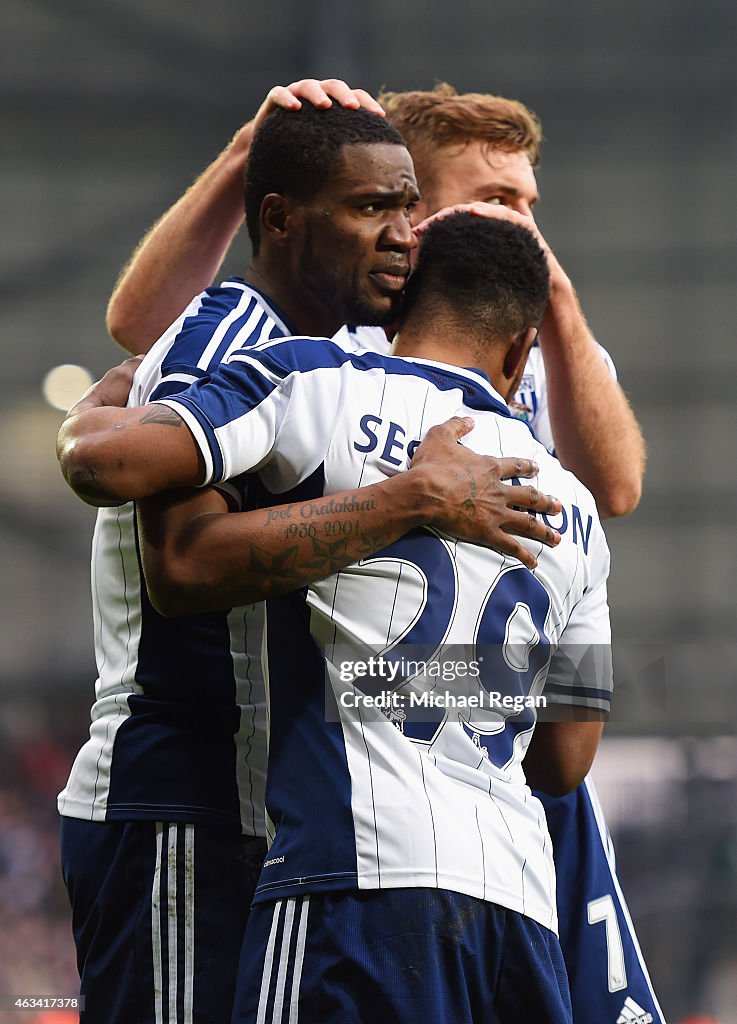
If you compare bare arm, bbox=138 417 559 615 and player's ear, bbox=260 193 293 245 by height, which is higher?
player's ear, bbox=260 193 293 245

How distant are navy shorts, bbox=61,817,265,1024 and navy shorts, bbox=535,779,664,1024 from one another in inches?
28.8

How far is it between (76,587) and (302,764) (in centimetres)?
761

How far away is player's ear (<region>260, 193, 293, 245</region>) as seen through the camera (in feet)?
7.45

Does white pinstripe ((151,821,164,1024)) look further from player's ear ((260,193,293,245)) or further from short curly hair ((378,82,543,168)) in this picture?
short curly hair ((378,82,543,168))

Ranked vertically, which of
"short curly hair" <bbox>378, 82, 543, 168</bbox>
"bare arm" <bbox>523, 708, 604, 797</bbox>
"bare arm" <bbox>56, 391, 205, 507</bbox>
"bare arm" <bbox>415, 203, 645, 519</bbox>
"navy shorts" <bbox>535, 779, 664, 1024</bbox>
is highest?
"short curly hair" <bbox>378, 82, 543, 168</bbox>

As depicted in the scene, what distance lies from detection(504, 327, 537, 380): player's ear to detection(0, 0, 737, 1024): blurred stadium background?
695cm

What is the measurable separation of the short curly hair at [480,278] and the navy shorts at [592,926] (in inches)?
38.9

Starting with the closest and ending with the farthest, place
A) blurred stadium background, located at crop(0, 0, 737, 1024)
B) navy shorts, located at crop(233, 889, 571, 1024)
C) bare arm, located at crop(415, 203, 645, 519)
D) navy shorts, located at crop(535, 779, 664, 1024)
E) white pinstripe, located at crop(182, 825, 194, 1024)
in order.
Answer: navy shorts, located at crop(233, 889, 571, 1024) < white pinstripe, located at crop(182, 825, 194, 1024) < navy shorts, located at crop(535, 779, 664, 1024) < bare arm, located at crop(415, 203, 645, 519) < blurred stadium background, located at crop(0, 0, 737, 1024)

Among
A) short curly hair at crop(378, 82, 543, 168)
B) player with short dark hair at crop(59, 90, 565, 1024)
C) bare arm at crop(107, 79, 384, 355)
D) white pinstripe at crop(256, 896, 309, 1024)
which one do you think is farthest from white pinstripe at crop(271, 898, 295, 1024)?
short curly hair at crop(378, 82, 543, 168)

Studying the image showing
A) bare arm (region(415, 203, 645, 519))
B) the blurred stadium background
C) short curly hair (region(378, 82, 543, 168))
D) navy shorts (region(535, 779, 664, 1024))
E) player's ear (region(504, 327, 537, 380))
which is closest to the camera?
player's ear (region(504, 327, 537, 380))

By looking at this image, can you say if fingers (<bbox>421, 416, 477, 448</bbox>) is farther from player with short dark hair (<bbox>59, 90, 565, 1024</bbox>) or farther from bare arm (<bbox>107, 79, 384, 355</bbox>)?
bare arm (<bbox>107, 79, 384, 355</bbox>)

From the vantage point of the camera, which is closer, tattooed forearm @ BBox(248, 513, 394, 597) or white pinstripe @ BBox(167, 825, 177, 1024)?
tattooed forearm @ BBox(248, 513, 394, 597)

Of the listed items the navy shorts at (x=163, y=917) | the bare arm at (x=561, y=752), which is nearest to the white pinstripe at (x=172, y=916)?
the navy shorts at (x=163, y=917)

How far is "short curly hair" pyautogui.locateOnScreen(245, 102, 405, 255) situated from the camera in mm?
2234
